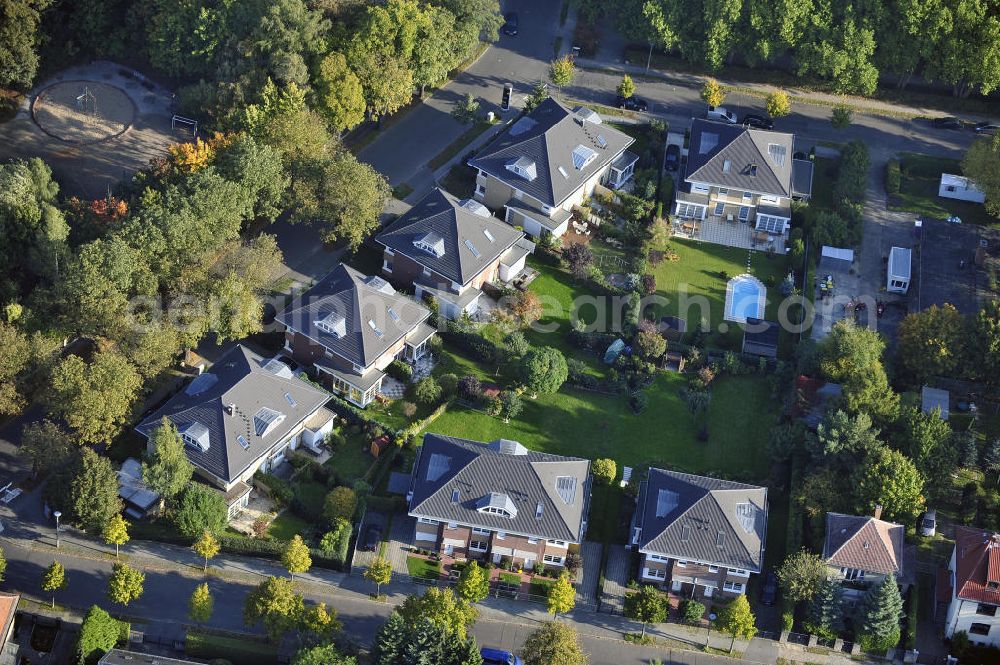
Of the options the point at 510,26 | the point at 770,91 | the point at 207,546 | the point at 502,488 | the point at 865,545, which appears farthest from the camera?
the point at 510,26

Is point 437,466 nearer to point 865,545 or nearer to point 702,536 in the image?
point 702,536

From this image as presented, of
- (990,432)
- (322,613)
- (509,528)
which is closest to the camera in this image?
(322,613)

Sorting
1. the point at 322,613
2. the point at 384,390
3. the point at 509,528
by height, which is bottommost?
the point at 322,613

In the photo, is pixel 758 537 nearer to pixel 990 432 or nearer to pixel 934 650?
pixel 934 650

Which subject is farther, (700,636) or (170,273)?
(170,273)

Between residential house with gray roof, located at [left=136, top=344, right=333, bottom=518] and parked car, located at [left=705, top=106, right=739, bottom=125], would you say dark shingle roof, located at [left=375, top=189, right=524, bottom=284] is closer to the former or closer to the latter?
residential house with gray roof, located at [left=136, top=344, right=333, bottom=518]

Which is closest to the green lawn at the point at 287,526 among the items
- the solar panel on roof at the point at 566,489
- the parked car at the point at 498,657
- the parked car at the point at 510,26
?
the parked car at the point at 498,657

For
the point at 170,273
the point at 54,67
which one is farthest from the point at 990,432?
the point at 54,67

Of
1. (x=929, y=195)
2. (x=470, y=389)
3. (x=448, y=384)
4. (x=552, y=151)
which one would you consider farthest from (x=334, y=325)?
(x=929, y=195)
